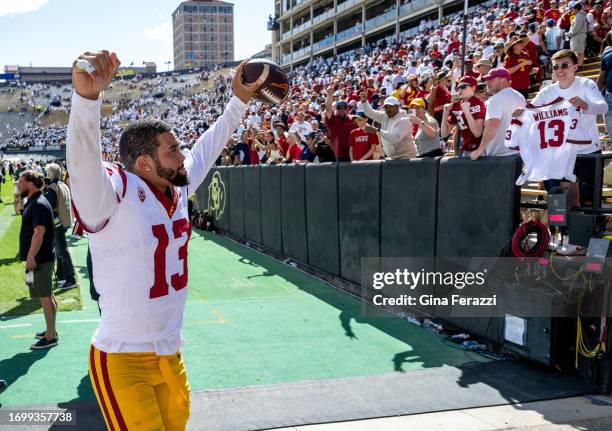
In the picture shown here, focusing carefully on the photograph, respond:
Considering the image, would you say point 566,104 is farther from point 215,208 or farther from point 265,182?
point 215,208

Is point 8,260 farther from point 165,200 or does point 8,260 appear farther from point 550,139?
point 550,139

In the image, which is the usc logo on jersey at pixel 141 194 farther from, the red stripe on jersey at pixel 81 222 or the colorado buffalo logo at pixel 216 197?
the colorado buffalo logo at pixel 216 197

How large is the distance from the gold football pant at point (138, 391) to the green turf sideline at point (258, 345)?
2163mm

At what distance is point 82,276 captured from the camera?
373 inches

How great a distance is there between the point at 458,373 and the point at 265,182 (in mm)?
6812

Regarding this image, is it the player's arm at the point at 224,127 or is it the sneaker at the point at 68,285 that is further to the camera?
the sneaker at the point at 68,285

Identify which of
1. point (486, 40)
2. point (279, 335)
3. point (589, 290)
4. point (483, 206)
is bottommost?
point (279, 335)

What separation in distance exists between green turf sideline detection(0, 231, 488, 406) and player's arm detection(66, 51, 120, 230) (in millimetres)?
2994

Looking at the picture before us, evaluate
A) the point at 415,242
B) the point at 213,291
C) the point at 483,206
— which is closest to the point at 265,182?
the point at 213,291

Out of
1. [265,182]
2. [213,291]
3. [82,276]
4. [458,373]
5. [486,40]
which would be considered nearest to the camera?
[458,373]

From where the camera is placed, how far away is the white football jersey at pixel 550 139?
500 cm

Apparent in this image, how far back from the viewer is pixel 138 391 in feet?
8.30

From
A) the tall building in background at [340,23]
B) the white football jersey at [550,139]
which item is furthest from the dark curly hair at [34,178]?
the tall building in background at [340,23]

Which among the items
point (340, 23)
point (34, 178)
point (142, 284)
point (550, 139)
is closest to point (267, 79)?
point (142, 284)
